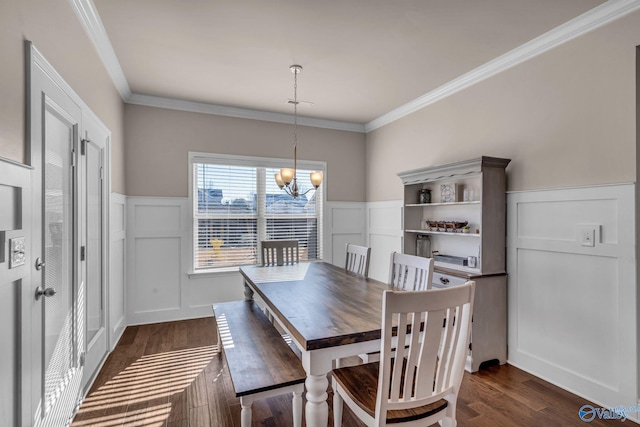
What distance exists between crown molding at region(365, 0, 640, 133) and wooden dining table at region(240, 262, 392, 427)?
2.28 meters

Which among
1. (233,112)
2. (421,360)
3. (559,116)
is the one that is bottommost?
(421,360)

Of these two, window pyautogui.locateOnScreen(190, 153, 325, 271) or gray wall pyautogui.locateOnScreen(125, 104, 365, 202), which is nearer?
gray wall pyautogui.locateOnScreen(125, 104, 365, 202)

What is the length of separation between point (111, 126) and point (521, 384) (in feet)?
13.8

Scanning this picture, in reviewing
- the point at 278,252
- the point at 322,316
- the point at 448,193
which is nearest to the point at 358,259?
the point at 278,252

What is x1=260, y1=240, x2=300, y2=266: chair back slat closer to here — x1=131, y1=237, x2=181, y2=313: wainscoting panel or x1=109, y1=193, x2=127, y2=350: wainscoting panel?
x1=131, y1=237, x2=181, y2=313: wainscoting panel

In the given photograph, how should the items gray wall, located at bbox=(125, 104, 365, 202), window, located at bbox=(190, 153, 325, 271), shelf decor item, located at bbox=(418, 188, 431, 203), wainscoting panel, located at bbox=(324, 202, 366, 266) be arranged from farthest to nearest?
wainscoting panel, located at bbox=(324, 202, 366, 266) → window, located at bbox=(190, 153, 325, 271) → gray wall, located at bbox=(125, 104, 365, 202) → shelf decor item, located at bbox=(418, 188, 431, 203)

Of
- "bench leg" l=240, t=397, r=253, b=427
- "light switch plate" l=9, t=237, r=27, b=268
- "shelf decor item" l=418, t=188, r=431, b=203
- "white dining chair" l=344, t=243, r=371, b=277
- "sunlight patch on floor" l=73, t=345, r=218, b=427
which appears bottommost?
"sunlight patch on floor" l=73, t=345, r=218, b=427

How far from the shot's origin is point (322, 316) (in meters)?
1.76

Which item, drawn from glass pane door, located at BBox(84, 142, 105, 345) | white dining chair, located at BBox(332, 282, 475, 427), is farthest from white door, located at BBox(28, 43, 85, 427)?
white dining chair, located at BBox(332, 282, 475, 427)

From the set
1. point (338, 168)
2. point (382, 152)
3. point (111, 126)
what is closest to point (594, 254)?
point (382, 152)

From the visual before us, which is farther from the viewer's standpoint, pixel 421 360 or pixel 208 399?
pixel 208 399

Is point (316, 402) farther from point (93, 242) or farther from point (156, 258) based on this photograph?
point (156, 258)

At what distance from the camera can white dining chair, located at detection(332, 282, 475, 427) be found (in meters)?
1.28

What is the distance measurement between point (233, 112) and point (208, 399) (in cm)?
333
